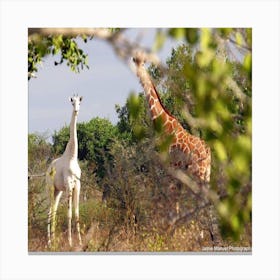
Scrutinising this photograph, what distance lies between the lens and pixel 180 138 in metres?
5.65

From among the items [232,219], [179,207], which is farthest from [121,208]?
[232,219]

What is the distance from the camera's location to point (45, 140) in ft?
17.6

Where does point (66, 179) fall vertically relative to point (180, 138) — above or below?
below

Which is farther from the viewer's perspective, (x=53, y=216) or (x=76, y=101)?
(x=53, y=216)

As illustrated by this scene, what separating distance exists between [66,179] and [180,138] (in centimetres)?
96

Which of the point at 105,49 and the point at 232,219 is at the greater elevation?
the point at 105,49
